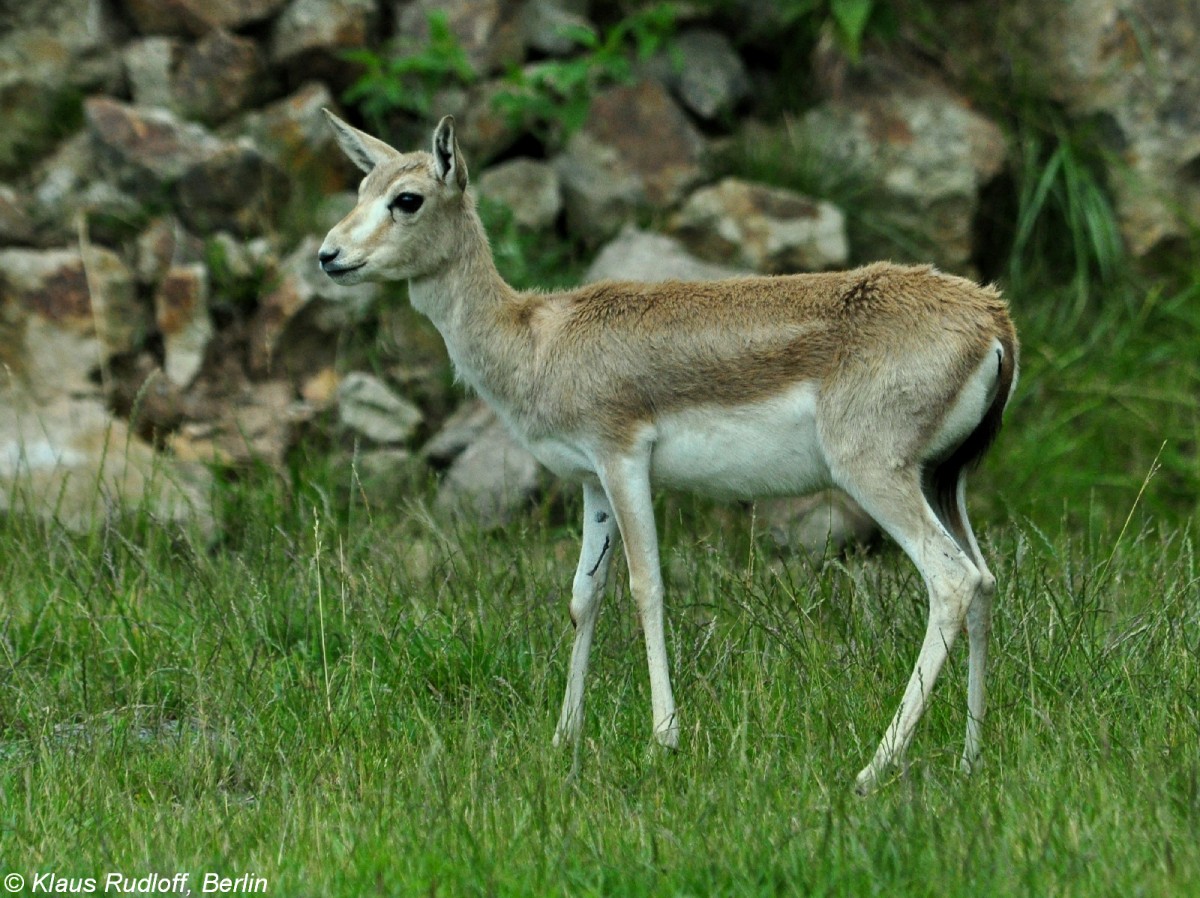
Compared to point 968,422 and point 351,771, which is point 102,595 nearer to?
point 351,771

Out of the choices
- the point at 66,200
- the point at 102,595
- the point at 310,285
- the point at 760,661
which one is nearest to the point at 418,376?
the point at 310,285

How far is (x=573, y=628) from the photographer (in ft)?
19.3

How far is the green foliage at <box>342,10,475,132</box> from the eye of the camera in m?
9.19

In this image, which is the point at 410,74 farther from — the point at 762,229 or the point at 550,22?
the point at 762,229

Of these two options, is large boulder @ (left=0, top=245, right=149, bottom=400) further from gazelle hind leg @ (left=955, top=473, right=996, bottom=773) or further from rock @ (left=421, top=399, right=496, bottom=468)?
gazelle hind leg @ (left=955, top=473, right=996, bottom=773)

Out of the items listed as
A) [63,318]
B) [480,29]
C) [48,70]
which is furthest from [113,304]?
[480,29]

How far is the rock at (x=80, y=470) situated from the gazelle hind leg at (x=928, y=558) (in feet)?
10.7

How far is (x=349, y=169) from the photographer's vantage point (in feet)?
31.9

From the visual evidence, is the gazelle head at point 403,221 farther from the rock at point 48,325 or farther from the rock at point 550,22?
the rock at point 550,22

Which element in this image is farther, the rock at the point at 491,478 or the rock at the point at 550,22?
the rock at the point at 550,22

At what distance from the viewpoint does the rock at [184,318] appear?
8914mm

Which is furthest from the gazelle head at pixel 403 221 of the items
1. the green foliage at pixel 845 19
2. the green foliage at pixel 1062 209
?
the green foliage at pixel 1062 209

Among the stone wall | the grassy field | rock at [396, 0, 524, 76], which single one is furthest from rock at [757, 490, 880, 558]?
rock at [396, 0, 524, 76]

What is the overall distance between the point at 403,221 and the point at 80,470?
3.21m
